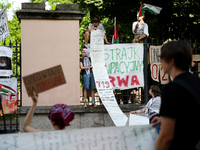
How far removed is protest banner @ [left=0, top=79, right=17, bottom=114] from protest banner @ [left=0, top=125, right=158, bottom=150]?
4431mm

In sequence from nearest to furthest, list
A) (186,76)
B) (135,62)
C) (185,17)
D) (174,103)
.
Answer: (174,103)
(186,76)
(135,62)
(185,17)

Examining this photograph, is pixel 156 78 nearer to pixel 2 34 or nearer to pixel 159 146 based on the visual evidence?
pixel 2 34

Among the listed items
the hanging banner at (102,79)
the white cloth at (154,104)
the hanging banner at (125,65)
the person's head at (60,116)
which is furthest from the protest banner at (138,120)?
the person's head at (60,116)

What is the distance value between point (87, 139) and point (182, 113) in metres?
1.25

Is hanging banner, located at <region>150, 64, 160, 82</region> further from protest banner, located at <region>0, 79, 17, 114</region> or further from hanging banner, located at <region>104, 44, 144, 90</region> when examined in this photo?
protest banner, located at <region>0, 79, 17, 114</region>

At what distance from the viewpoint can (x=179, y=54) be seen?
6.14 feet

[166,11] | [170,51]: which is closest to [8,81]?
[170,51]

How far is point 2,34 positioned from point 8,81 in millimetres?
1205

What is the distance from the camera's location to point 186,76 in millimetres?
1865

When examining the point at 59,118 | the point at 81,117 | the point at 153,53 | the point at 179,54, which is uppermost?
the point at 179,54

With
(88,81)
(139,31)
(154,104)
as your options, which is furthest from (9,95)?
(139,31)

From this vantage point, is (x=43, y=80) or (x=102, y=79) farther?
(x=102, y=79)

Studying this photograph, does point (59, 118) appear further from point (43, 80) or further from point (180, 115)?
point (180, 115)

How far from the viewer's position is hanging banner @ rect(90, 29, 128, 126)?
6.95 meters
